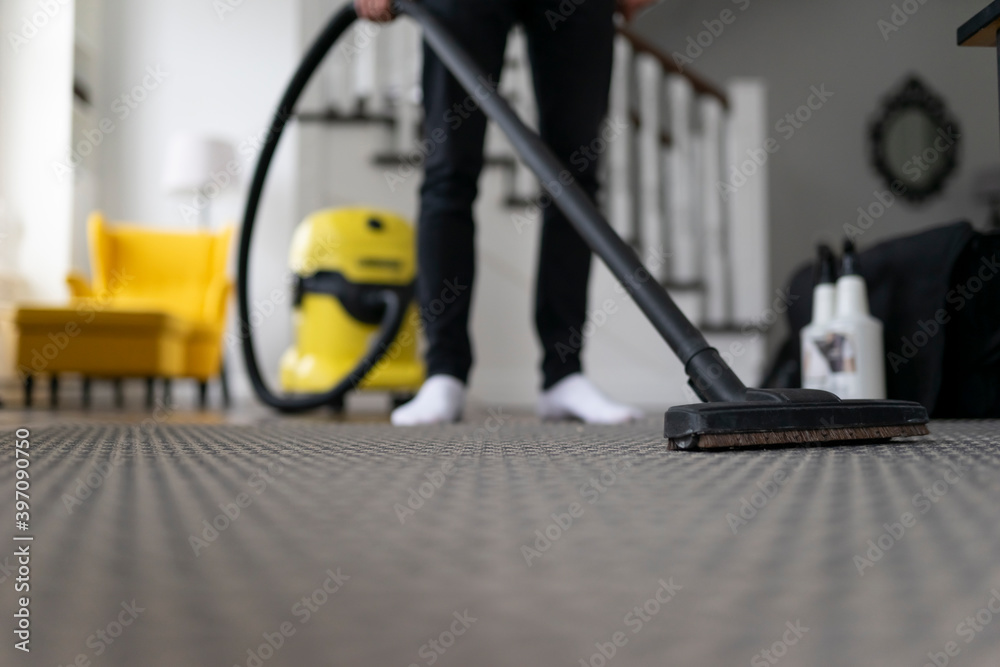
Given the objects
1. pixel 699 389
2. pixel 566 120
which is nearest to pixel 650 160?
pixel 566 120

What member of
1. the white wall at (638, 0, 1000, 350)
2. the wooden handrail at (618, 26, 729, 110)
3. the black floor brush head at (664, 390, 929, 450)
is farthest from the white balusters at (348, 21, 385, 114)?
the black floor brush head at (664, 390, 929, 450)

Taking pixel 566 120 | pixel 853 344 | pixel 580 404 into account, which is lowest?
pixel 580 404

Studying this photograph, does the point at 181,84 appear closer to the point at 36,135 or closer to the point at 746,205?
the point at 36,135

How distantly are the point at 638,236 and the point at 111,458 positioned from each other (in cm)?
303

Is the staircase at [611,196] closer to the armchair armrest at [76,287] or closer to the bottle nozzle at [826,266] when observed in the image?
the armchair armrest at [76,287]

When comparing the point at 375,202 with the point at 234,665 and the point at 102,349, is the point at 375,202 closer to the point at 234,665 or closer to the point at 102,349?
the point at 102,349

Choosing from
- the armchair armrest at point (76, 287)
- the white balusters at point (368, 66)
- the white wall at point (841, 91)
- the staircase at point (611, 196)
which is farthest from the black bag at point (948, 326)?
the white wall at point (841, 91)

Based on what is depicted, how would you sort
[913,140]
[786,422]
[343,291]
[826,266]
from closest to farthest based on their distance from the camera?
[786,422]
[826,266]
[343,291]
[913,140]

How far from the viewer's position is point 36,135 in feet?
10.9

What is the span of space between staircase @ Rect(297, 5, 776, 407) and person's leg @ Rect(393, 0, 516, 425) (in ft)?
6.00

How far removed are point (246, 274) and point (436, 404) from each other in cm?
88

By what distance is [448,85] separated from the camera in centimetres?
119

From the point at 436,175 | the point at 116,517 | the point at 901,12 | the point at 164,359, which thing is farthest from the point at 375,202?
the point at 901,12

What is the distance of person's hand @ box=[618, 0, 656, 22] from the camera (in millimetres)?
1368
